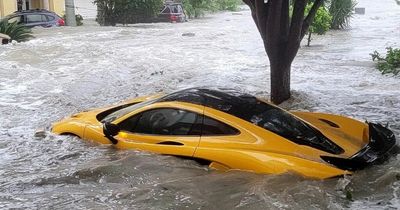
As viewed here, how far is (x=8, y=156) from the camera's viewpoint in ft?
22.5

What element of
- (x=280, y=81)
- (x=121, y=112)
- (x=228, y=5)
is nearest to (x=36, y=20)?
(x=280, y=81)

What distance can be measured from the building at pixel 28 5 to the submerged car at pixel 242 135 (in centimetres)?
2582

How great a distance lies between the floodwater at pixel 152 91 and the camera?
16.2 ft

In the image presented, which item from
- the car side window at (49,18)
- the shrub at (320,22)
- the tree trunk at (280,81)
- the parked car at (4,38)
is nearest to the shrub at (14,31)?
the parked car at (4,38)

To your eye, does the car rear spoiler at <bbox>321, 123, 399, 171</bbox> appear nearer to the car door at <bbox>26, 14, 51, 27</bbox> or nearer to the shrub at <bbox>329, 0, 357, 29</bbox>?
the car door at <bbox>26, 14, 51, 27</bbox>

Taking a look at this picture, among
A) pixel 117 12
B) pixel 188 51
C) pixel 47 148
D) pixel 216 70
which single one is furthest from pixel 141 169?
pixel 117 12

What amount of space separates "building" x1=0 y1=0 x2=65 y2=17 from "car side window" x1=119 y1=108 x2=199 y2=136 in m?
26.0

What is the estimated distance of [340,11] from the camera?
1094 inches

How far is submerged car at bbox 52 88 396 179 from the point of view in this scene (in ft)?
16.4

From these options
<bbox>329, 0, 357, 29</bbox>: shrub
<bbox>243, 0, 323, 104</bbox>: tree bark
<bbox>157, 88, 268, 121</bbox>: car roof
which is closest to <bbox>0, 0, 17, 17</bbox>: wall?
<bbox>329, 0, 357, 29</bbox>: shrub

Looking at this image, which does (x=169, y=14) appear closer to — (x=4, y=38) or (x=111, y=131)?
(x=4, y=38)

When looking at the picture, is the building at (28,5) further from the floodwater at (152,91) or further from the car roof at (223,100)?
the car roof at (223,100)

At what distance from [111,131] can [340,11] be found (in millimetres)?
23965

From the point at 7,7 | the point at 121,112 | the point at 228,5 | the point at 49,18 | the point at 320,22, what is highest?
the point at 228,5
